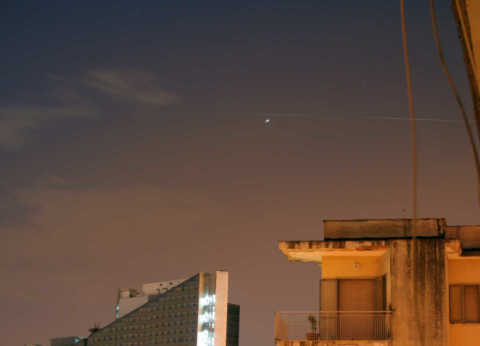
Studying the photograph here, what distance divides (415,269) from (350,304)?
283 cm

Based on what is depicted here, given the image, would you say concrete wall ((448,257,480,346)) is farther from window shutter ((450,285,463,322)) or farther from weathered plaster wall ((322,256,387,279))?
weathered plaster wall ((322,256,387,279))

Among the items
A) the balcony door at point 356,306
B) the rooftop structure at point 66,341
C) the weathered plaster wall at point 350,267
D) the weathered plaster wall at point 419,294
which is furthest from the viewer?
the rooftop structure at point 66,341

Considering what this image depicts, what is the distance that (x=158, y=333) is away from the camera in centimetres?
9775

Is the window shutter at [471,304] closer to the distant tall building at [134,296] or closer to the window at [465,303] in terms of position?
the window at [465,303]

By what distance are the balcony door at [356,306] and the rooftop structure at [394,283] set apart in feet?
0.10

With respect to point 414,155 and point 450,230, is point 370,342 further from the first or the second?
point 414,155

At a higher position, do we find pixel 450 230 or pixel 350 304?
pixel 450 230

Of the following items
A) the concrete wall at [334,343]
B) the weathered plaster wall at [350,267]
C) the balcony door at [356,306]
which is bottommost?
the concrete wall at [334,343]

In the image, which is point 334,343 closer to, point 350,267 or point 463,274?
point 350,267

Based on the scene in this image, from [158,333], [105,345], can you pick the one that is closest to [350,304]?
[158,333]

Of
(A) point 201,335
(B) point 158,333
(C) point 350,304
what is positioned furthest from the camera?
(B) point 158,333

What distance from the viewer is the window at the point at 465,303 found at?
24.5 metres

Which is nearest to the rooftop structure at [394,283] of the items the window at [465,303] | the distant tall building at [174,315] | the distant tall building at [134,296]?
the window at [465,303]

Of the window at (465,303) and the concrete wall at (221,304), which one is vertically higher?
the concrete wall at (221,304)
